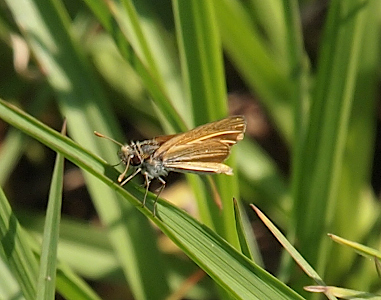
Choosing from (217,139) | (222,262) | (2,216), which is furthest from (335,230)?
(2,216)

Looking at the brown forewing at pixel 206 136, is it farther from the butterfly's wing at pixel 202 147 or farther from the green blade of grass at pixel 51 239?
the green blade of grass at pixel 51 239

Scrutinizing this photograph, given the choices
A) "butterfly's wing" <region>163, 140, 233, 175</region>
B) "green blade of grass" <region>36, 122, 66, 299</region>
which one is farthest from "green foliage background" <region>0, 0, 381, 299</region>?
"butterfly's wing" <region>163, 140, 233, 175</region>

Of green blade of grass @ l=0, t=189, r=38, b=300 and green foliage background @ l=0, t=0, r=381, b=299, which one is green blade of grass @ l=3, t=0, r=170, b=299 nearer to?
green foliage background @ l=0, t=0, r=381, b=299

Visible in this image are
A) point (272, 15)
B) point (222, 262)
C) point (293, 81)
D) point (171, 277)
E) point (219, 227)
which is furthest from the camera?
point (272, 15)

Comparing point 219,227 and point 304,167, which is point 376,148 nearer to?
point 304,167

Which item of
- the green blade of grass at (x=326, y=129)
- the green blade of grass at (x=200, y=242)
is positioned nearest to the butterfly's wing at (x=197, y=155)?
the green blade of grass at (x=200, y=242)

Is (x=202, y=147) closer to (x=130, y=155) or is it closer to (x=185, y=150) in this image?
(x=185, y=150)

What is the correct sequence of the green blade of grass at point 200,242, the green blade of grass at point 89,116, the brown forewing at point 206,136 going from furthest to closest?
1. the green blade of grass at point 89,116
2. the brown forewing at point 206,136
3. the green blade of grass at point 200,242

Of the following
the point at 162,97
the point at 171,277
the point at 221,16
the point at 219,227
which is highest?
the point at 221,16
